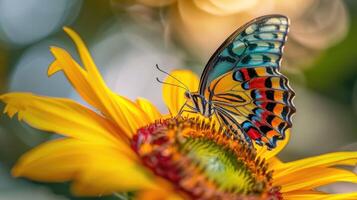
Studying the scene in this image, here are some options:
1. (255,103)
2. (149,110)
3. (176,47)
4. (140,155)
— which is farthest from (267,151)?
(176,47)

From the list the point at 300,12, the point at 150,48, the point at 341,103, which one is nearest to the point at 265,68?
the point at 341,103

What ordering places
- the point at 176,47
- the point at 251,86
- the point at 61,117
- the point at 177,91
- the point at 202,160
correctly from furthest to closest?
the point at 176,47 → the point at 177,91 → the point at 251,86 → the point at 202,160 → the point at 61,117

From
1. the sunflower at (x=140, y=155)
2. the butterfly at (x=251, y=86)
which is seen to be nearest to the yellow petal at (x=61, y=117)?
the sunflower at (x=140, y=155)

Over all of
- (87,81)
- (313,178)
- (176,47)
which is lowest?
(87,81)

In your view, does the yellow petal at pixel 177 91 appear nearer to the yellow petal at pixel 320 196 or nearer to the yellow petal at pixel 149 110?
the yellow petal at pixel 149 110

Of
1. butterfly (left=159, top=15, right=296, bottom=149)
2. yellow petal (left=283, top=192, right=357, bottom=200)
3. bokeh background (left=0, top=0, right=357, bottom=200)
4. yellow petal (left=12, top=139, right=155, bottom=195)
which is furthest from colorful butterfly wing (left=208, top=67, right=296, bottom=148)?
bokeh background (left=0, top=0, right=357, bottom=200)

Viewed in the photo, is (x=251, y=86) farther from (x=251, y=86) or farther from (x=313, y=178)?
(x=313, y=178)
